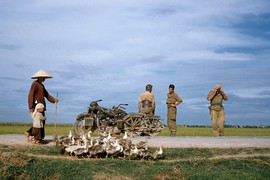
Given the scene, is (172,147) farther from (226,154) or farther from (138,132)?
(138,132)

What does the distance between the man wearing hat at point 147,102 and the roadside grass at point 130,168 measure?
7.25 m

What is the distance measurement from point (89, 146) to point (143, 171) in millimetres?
1924

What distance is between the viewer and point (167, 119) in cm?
1930

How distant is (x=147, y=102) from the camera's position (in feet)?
61.3

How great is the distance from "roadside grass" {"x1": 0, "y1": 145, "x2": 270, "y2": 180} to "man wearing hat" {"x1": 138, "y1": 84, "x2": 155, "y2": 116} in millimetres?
7247

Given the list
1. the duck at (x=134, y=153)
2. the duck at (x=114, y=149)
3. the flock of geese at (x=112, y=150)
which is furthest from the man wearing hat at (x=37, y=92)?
the duck at (x=134, y=153)

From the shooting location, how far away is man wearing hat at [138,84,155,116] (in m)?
18.6

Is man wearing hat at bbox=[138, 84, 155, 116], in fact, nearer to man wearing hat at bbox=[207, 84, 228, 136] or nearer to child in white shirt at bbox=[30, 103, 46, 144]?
man wearing hat at bbox=[207, 84, 228, 136]

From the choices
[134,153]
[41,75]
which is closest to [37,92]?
[41,75]

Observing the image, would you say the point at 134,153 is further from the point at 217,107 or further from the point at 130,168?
the point at 217,107

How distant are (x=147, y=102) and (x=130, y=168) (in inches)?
361

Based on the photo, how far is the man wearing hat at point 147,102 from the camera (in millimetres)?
18562

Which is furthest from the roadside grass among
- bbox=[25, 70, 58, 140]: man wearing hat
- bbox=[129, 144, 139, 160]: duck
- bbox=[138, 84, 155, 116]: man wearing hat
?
bbox=[138, 84, 155, 116]: man wearing hat

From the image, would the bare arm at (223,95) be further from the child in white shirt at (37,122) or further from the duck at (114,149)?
the duck at (114,149)
